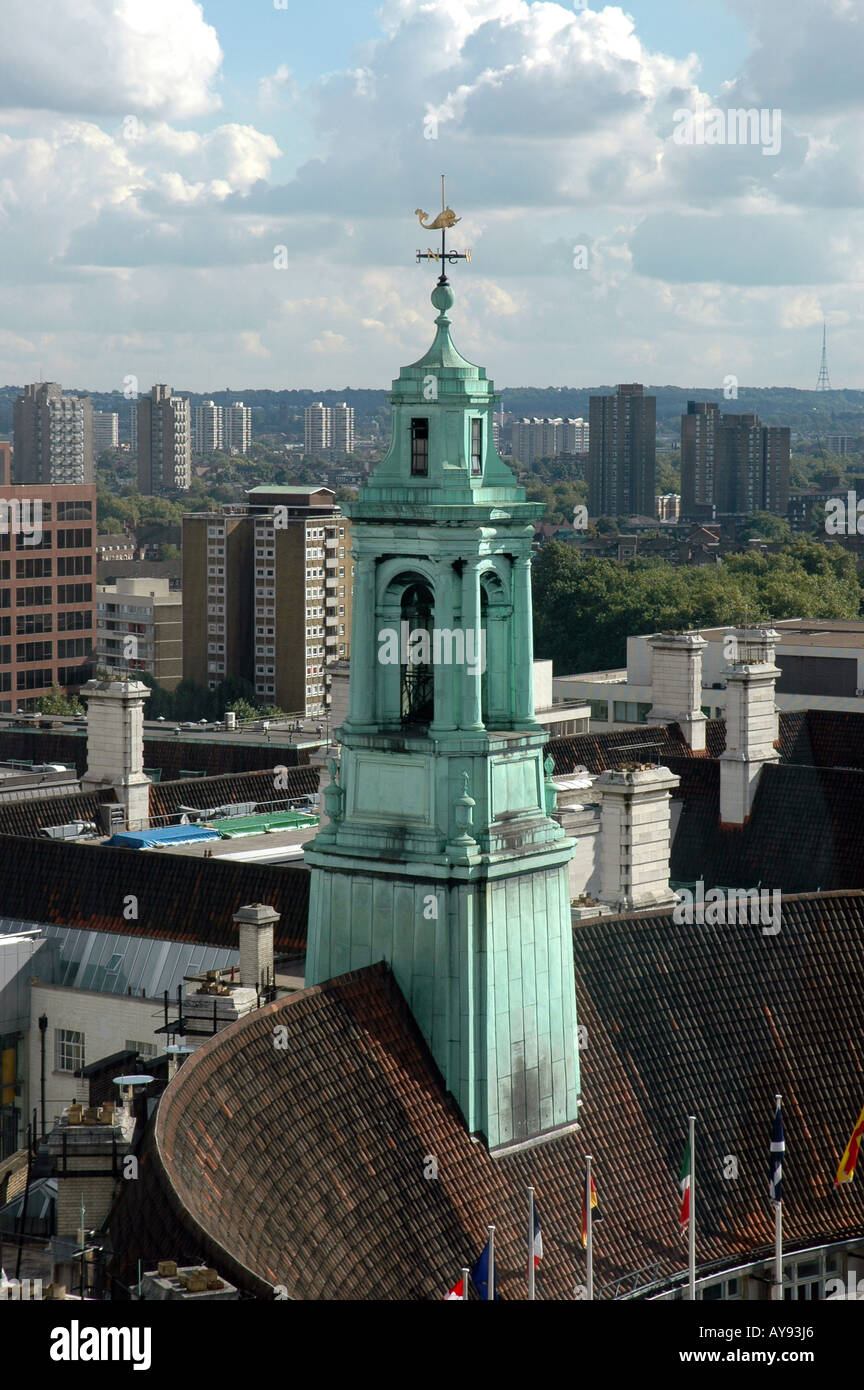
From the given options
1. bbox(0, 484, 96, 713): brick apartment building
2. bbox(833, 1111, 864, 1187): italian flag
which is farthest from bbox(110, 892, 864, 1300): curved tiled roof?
bbox(0, 484, 96, 713): brick apartment building

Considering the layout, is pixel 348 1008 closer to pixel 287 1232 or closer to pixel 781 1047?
pixel 287 1232

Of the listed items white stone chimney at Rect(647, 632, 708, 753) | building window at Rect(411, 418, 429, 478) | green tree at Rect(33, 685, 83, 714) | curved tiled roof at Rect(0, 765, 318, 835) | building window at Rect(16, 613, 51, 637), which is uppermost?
building window at Rect(411, 418, 429, 478)

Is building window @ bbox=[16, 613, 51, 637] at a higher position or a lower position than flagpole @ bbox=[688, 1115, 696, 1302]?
higher

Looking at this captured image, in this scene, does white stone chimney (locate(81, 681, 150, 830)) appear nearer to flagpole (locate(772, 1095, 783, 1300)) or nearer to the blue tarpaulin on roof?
the blue tarpaulin on roof

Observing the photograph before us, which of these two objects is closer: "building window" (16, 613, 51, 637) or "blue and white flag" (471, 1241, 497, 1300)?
"blue and white flag" (471, 1241, 497, 1300)

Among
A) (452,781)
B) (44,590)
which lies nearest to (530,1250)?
(452,781)

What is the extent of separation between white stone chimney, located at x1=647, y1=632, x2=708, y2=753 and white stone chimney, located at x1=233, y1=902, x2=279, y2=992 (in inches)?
1259

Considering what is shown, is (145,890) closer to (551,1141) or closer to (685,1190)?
(551,1141)

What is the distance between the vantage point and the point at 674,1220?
122 ft

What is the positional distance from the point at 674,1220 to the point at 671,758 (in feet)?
98.5

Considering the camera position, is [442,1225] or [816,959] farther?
[816,959]

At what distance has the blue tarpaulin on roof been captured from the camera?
190 ft

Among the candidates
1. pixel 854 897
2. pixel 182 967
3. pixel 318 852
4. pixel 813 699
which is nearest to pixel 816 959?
pixel 854 897

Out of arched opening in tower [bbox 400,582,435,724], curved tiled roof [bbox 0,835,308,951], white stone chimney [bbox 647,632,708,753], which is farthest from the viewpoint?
white stone chimney [bbox 647,632,708,753]
